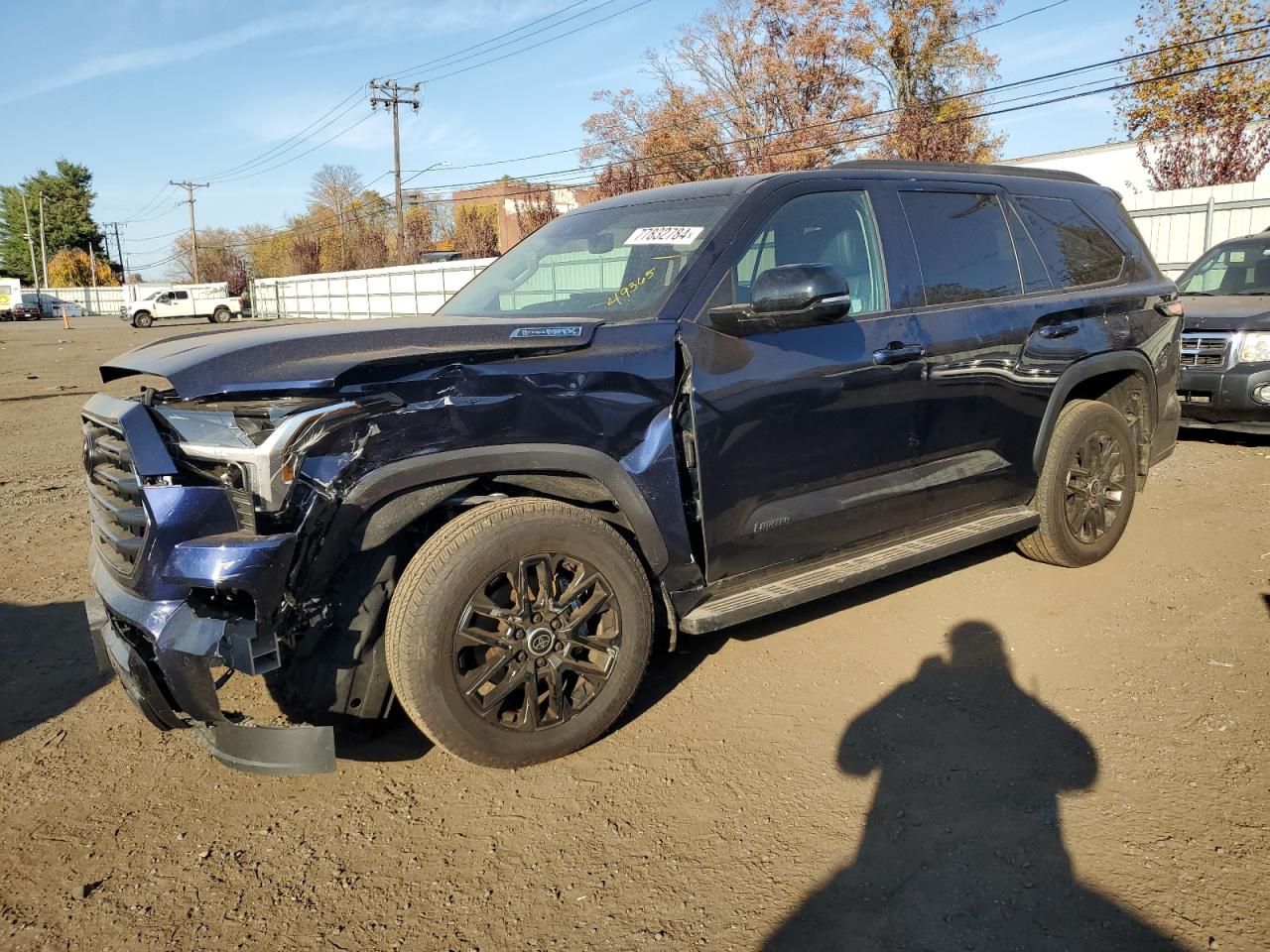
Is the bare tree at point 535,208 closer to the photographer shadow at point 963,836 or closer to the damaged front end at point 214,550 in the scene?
the photographer shadow at point 963,836

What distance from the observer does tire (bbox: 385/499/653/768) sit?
288cm

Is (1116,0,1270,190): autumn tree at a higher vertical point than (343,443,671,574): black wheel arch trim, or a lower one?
higher

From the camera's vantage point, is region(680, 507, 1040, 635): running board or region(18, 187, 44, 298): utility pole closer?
region(680, 507, 1040, 635): running board

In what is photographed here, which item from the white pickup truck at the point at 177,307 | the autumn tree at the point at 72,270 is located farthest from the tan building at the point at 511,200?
the autumn tree at the point at 72,270

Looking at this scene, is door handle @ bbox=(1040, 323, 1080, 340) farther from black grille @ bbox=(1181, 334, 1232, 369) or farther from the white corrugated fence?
the white corrugated fence

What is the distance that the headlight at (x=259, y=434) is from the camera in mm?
2717

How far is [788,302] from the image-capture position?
3312mm

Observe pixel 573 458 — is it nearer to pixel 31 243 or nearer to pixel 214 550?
pixel 214 550

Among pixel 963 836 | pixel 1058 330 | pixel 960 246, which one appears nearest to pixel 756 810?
pixel 963 836

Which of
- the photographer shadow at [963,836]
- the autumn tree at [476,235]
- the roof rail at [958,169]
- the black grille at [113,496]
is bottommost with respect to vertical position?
the photographer shadow at [963,836]

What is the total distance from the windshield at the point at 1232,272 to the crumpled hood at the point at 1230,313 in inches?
12.8

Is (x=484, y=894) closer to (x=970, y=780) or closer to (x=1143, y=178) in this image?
(x=970, y=780)

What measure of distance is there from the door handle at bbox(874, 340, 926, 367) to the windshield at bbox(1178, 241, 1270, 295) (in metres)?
7.05

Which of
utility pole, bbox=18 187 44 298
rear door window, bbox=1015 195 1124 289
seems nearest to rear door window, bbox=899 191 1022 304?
rear door window, bbox=1015 195 1124 289
